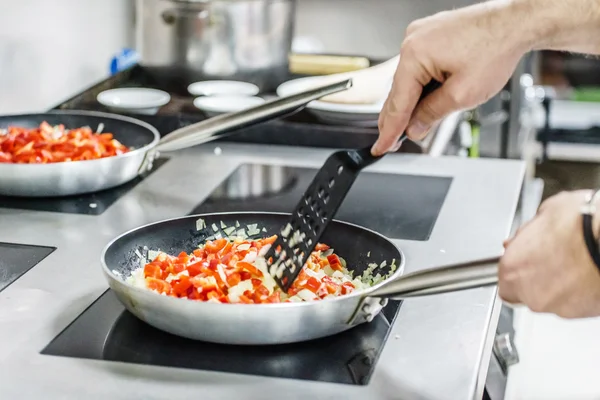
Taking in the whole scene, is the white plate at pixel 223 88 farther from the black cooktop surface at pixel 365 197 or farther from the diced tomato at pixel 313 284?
the diced tomato at pixel 313 284

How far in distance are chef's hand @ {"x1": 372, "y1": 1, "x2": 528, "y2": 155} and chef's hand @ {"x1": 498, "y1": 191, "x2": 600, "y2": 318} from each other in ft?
1.18

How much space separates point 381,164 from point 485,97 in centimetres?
50

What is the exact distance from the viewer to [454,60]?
124 centimetres

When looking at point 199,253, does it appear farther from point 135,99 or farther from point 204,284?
point 135,99

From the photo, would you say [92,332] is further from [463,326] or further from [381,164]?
[381,164]

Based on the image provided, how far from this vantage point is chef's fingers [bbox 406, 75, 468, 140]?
4.13 ft

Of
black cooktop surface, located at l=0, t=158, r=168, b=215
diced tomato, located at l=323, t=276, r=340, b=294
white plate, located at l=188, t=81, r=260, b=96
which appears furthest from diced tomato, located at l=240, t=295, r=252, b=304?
white plate, located at l=188, t=81, r=260, b=96

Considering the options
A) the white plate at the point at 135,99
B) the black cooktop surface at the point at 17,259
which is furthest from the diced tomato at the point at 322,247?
the white plate at the point at 135,99

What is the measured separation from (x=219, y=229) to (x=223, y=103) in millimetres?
691

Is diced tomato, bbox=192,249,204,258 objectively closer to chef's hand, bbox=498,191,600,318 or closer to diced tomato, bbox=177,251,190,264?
diced tomato, bbox=177,251,190,264

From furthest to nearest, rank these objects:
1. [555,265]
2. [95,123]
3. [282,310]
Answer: [95,123]
[282,310]
[555,265]

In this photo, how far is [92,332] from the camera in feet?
3.56

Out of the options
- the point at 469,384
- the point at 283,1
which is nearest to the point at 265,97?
the point at 283,1

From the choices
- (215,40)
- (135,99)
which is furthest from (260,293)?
(215,40)
